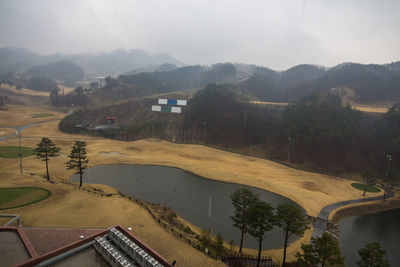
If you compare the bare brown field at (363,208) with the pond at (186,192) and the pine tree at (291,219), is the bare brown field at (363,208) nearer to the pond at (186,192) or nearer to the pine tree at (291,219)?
the pond at (186,192)

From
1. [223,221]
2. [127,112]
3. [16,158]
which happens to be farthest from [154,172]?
[127,112]

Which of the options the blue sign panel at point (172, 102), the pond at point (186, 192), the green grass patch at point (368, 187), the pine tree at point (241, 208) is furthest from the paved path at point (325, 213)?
the blue sign panel at point (172, 102)

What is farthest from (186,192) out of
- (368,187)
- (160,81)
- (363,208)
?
(160,81)

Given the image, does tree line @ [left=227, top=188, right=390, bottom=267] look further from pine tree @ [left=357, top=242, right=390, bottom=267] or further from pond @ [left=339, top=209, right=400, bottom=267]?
pond @ [left=339, top=209, right=400, bottom=267]

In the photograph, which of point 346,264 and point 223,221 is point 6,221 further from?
point 346,264

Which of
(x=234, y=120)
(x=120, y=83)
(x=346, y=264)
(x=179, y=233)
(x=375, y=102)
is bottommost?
(x=346, y=264)
